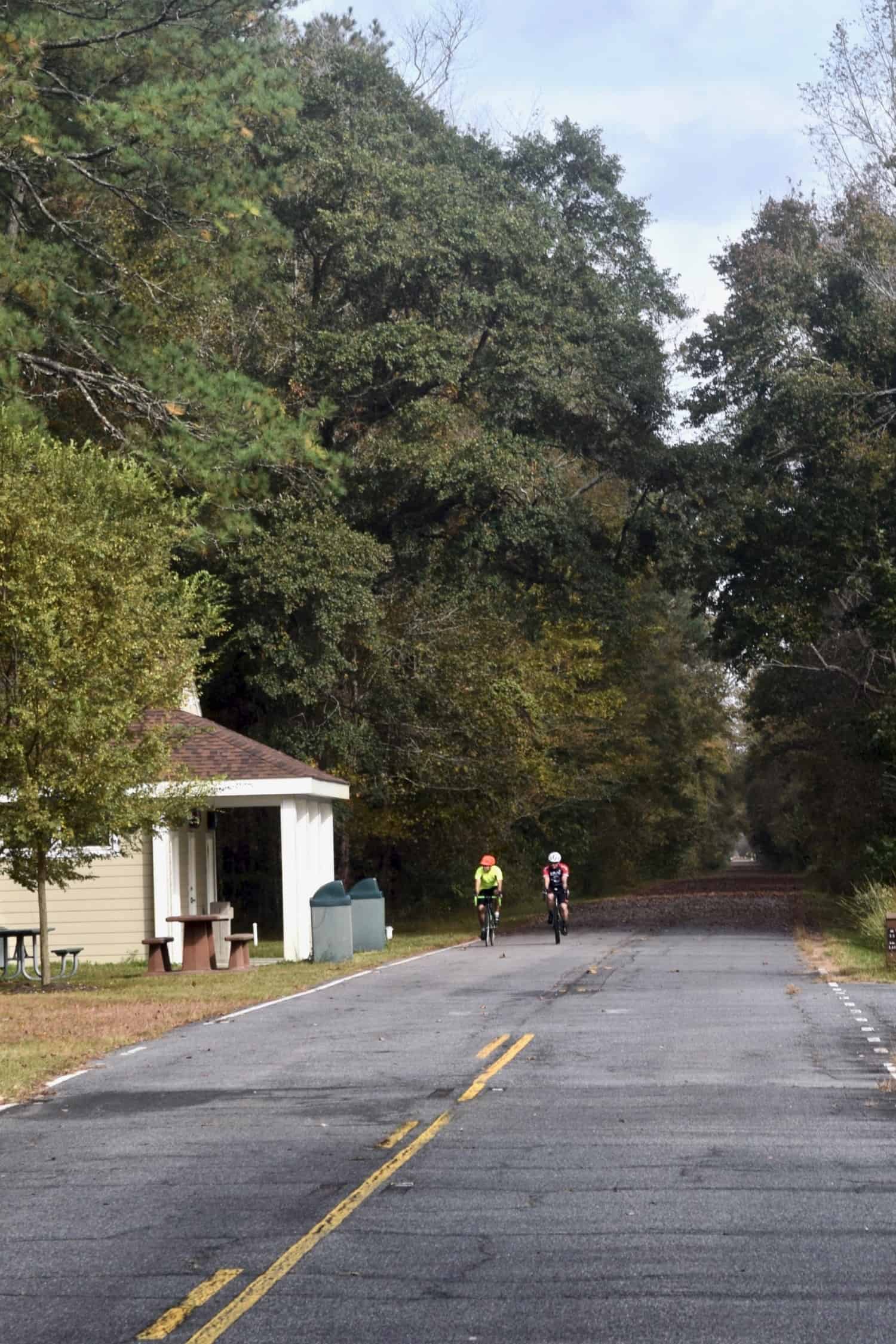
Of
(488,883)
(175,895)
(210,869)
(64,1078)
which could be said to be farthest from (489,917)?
(64,1078)

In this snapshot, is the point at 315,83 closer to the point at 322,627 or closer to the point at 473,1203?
the point at 322,627

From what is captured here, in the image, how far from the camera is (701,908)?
46.2 metres

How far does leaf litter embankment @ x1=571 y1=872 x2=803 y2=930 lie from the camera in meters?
38.3

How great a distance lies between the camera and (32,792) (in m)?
21.9

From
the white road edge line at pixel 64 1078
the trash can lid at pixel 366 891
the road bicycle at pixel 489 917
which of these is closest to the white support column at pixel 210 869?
the trash can lid at pixel 366 891

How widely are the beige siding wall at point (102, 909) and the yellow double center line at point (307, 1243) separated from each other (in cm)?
1856

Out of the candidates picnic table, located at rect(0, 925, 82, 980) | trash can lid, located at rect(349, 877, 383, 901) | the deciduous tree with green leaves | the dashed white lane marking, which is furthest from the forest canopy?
the dashed white lane marking

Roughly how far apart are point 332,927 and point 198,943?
2207 mm

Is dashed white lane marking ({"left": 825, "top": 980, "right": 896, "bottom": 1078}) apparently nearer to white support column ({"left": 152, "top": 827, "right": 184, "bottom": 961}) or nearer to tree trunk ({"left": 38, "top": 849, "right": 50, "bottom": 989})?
tree trunk ({"left": 38, "top": 849, "right": 50, "bottom": 989})

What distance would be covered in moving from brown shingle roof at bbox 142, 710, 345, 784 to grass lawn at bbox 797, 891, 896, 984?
9135mm

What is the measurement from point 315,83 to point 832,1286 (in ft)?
117

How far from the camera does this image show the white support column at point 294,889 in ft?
91.5

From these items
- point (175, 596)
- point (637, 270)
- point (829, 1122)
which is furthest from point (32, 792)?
point (637, 270)

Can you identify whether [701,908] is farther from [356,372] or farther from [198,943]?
[198,943]
